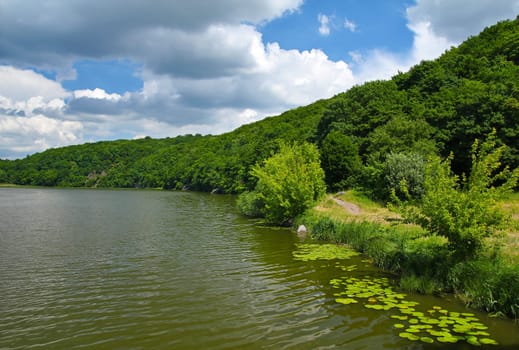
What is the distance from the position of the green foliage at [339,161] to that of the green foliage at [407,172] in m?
11.3

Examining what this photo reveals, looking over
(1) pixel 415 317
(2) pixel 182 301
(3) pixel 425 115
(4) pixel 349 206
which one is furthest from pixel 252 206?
(1) pixel 415 317

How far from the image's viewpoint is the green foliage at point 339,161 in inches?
1863

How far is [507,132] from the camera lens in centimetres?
3828

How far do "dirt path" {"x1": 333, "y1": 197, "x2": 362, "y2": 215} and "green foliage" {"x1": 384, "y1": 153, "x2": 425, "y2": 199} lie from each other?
3612mm

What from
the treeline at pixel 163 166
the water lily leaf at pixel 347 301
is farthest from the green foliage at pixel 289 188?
the treeline at pixel 163 166

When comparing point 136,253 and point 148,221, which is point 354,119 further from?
point 136,253

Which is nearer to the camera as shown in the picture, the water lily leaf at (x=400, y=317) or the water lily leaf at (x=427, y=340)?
the water lily leaf at (x=427, y=340)

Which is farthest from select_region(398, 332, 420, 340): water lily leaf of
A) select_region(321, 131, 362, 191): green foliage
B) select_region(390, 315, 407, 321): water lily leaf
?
select_region(321, 131, 362, 191): green foliage

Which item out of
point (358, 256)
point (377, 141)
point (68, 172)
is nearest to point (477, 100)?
point (377, 141)

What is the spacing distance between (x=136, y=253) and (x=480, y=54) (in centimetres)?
7237

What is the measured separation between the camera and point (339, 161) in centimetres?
4775

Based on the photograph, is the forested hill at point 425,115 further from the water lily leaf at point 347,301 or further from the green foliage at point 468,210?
the water lily leaf at point 347,301

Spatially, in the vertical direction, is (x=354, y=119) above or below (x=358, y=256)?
above

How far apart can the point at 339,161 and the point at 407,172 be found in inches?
577
